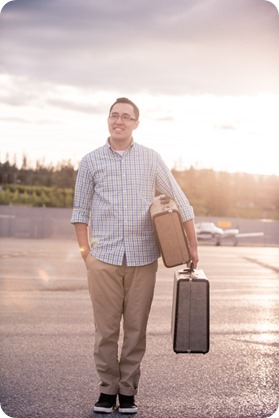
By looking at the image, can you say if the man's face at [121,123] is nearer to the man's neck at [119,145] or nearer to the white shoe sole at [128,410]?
the man's neck at [119,145]

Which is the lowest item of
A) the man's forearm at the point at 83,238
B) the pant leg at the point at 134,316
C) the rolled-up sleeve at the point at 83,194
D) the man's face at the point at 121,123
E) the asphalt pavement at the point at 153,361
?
the asphalt pavement at the point at 153,361

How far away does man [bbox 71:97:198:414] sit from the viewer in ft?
14.8

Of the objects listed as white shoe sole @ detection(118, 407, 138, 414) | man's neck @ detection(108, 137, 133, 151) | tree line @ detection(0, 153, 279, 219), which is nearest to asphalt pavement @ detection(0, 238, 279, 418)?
white shoe sole @ detection(118, 407, 138, 414)

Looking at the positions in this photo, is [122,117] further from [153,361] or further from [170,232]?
[153,361]

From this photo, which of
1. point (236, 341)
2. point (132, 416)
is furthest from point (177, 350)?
point (236, 341)

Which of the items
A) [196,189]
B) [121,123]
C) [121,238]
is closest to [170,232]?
[121,238]

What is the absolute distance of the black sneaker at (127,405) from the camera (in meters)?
4.43

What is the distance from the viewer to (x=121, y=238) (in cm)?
452

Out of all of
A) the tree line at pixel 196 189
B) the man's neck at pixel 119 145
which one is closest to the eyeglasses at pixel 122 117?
the man's neck at pixel 119 145

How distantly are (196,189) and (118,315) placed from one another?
53.8m

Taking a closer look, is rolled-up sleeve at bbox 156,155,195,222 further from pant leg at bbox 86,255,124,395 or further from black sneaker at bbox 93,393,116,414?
black sneaker at bbox 93,393,116,414

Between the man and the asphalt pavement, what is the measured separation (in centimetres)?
27

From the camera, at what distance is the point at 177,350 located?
465cm

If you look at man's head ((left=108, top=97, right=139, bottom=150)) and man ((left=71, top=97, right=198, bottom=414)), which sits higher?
man's head ((left=108, top=97, right=139, bottom=150))
